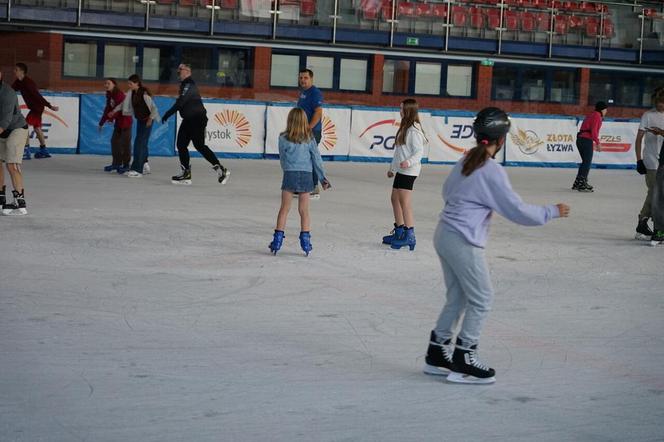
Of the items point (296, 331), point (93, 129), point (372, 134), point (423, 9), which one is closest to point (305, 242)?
point (296, 331)

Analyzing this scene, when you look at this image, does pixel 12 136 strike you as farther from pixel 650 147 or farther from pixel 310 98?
pixel 650 147

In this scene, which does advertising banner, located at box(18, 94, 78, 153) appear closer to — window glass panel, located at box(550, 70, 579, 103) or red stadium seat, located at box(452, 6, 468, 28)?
red stadium seat, located at box(452, 6, 468, 28)

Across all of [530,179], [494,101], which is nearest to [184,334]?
[530,179]

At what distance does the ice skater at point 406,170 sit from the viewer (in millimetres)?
12500

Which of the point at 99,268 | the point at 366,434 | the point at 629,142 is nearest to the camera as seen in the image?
the point at 366,434

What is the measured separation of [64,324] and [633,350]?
12.4 ft

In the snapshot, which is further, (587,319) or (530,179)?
(530,179)

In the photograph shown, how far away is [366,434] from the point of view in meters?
5.86

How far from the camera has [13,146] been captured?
1352 centimetres

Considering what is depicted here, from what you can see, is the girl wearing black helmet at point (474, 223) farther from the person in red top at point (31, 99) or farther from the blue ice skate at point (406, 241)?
the person in red top at point (31, 99)

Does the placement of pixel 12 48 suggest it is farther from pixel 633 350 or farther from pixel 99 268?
pixel 633 350

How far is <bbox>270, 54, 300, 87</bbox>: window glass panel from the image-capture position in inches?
1278

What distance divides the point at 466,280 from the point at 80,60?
2419 cm

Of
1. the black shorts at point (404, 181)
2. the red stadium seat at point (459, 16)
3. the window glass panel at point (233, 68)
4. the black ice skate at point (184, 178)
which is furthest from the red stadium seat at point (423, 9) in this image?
the black shorts at point (404, 181)
